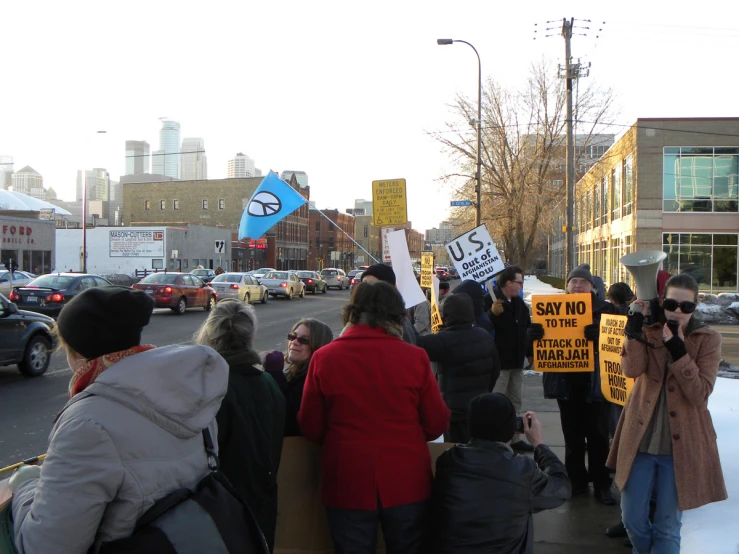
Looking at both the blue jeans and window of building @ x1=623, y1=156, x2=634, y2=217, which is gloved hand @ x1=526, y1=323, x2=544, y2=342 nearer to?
the blue jeans

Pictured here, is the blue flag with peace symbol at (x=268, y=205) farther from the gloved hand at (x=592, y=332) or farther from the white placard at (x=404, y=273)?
the gloved hand at (x=592, y=332)

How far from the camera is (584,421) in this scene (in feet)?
19.2

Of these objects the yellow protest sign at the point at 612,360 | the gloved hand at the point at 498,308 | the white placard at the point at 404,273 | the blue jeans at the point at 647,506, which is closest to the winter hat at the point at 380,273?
the gloved hand at the point at 498,308

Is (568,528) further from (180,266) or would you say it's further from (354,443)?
(180,266)

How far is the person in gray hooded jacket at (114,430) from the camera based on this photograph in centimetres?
193

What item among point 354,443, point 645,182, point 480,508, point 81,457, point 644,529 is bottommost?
point 644,529

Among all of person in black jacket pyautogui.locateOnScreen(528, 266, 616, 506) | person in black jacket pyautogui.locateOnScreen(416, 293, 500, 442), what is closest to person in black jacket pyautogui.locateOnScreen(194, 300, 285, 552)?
person in black jacket pyautogui.locateOnScreen(416, 293, 500, 442)

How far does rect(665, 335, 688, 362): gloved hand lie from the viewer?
3.63m

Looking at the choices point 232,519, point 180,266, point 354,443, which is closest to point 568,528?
point 354,443

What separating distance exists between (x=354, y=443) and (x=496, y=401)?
0.71 meters

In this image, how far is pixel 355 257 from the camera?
130125mm

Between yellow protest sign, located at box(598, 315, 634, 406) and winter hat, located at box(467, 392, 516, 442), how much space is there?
2381 mm

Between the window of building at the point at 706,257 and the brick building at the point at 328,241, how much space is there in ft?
230

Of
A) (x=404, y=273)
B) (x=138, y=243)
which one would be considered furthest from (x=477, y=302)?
(x=138, y=243)
